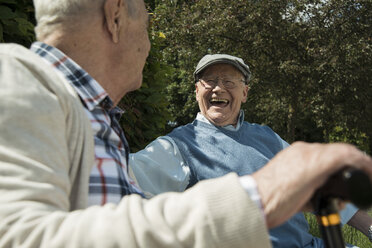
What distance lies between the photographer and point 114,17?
1.50 metres

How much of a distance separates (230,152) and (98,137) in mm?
1770

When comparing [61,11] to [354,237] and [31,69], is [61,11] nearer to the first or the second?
[31,69]

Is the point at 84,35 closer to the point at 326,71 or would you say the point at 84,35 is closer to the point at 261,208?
the point at 261,208

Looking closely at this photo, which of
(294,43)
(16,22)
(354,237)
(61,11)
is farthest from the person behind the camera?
(294,43)

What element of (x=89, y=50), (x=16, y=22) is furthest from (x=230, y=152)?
(x=89, y=50)

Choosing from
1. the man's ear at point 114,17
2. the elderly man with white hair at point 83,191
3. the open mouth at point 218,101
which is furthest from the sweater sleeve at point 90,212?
the open mouth at point 218,101

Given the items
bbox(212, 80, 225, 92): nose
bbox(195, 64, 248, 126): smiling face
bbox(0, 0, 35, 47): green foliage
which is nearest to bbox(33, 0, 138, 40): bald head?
bbox(0, 0, 35, 47): green foliage

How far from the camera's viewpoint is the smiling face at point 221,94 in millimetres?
3458

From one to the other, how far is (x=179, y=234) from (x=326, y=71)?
13.3m

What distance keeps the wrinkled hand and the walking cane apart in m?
0.03

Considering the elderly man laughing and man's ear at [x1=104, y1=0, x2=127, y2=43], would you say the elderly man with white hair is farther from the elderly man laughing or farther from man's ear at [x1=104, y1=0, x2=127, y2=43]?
the elderly man laughing

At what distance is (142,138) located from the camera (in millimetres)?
3311

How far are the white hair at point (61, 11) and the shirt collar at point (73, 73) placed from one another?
0.23 feet

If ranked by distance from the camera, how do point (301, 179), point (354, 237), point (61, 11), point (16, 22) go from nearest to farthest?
point (301, 179)
point (61, 11)
point (16, 22)
point (354, 237)
